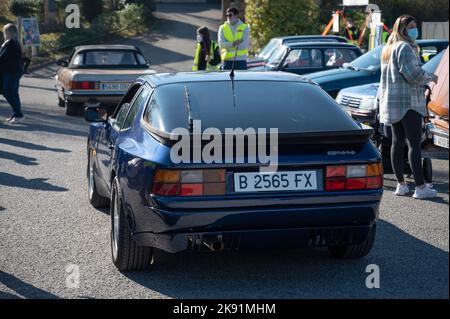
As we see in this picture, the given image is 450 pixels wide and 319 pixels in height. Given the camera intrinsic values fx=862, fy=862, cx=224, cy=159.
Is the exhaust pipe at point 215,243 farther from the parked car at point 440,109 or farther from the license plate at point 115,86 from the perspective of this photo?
the license plate at point 115,86

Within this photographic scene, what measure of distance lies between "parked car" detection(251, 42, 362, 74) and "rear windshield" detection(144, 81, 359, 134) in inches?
488

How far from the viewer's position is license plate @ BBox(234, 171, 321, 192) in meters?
5.56

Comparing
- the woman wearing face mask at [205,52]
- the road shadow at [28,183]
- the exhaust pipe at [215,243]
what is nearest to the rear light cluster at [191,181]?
the exhaust pipe at [215,243]

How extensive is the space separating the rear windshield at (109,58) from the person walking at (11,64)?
5.62ft

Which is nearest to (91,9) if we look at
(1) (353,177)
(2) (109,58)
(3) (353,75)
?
(2) (109,58)

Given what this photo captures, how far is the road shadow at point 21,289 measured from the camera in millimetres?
5594

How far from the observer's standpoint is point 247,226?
555 cm

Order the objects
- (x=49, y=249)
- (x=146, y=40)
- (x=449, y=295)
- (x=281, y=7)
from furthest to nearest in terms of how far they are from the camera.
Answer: (x=146, y=40)
(x=281, y=7)
(x=49, y=249)
(x=449, y=295)

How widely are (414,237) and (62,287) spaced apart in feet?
10.1

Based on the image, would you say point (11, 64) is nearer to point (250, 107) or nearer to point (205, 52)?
point (205, 52)

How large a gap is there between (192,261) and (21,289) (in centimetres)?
135

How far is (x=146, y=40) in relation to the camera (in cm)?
3803
